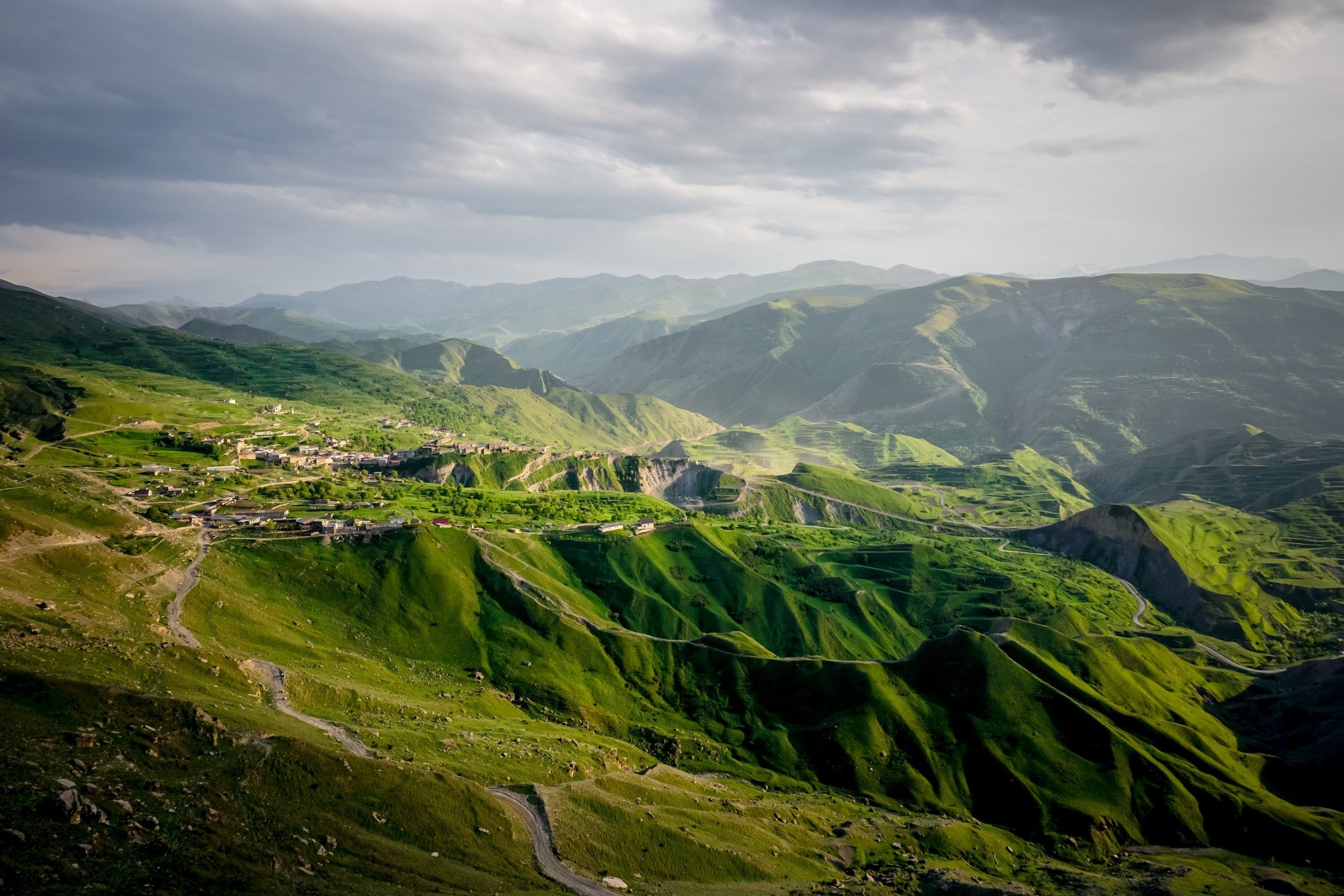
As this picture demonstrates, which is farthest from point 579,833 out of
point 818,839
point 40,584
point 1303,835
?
point 1303,835

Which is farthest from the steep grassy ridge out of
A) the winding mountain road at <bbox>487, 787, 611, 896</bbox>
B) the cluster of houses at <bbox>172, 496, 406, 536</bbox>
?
the cluster of houses at <bbox>172, 496, 406, 536</bbox>

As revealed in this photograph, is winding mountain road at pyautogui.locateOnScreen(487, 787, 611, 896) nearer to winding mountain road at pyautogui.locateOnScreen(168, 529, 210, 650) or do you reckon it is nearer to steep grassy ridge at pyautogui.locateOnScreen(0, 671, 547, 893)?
steep grassy ridge at pyautogui.locateOnScreen(0, 671, 547, 893)

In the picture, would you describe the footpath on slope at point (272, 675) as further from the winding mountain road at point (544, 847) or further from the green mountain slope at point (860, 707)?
the winding mountain road at point (544, 847)

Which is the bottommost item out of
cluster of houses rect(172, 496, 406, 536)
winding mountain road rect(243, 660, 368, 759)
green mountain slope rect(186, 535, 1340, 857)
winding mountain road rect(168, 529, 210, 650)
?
green mountain slope rect(186, 535, 1340, 857)

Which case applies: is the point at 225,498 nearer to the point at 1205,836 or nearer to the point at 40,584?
the point at 40,584

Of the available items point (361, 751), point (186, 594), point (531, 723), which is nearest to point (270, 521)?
point (186, 594)

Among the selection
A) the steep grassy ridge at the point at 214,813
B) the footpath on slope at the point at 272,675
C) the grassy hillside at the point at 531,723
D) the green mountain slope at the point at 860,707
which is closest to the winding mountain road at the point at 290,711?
the footpath on slope at the point at 272,675

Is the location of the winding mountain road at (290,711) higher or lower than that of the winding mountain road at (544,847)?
higher

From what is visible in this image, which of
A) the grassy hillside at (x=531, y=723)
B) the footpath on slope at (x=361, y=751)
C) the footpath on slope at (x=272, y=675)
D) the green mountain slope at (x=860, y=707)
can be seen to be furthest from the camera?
the green mountain slope at (x=860, y=707)
